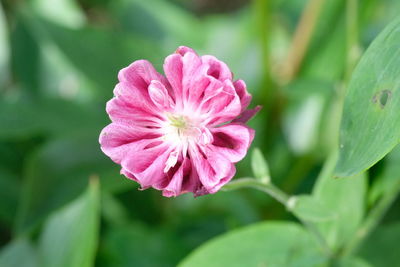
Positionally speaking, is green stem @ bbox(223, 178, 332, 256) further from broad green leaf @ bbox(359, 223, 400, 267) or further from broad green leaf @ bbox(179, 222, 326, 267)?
broad green leaf @ bbox(359, 223, 400, 267)

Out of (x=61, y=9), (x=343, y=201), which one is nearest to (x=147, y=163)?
(x=343, y=201)

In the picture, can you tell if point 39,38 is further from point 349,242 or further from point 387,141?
point 387,141

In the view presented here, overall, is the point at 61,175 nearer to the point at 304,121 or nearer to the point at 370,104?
the point at 304,121

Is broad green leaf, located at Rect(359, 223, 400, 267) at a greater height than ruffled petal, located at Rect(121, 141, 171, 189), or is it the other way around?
ruffled petal, located at Rect(121, 141, 171, 189)

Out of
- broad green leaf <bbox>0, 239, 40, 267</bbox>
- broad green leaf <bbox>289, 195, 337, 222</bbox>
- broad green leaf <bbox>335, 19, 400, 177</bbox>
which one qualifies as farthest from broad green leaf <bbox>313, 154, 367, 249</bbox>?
broad green leaf <bbox>0, 239, 40, 267</bbox>

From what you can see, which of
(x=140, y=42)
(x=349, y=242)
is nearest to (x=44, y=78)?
(x=140, y=42)

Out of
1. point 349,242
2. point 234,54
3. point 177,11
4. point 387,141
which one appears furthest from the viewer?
point 177,11
